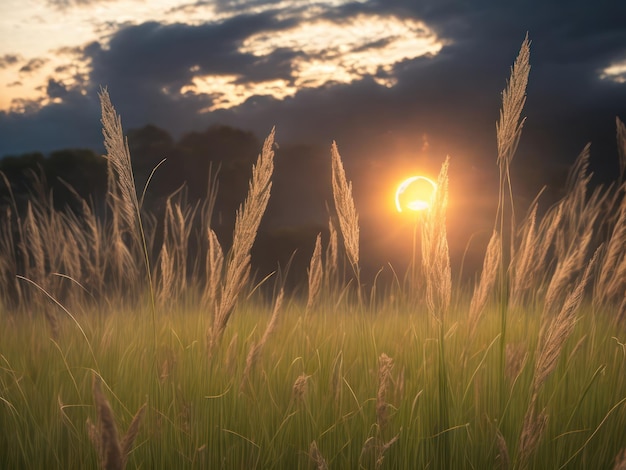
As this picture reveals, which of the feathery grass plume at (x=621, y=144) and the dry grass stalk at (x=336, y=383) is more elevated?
the feathery grass plume at (x=621, y=144)

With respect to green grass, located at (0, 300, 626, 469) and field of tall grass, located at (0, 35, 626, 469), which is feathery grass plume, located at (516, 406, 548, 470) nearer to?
field of tall grass, located at (0, 35, 626, 469)

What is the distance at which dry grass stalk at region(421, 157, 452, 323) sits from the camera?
1.96 meters

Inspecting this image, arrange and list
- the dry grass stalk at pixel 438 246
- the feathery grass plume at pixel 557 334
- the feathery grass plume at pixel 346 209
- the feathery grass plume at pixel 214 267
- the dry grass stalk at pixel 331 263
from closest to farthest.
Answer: the feathery grass plume at pixel 557 334 < the dry grass stalk at pixel 438 246 < the feathery grass plume at pixel 214 267 < the feathery grass plume at pixel 346 209 < the dry grass stalk at pixel 331 263

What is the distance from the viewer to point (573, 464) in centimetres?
230

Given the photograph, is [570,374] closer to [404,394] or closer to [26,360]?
[404,394]

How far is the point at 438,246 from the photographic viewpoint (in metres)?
1.97

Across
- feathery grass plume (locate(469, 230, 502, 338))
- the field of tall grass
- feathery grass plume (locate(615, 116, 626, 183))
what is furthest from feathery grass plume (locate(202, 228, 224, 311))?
feathery grass plume (locate(615, 116, 626, 183))

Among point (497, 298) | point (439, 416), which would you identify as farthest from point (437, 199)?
point (497, 298)

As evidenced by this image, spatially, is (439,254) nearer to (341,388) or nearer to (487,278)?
(487,278)

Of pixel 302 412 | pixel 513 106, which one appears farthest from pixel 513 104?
pixel 302 412

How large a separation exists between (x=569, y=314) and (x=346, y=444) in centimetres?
86

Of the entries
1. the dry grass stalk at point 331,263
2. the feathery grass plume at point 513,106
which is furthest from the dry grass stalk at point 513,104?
the dry grass stalk at point 331,263

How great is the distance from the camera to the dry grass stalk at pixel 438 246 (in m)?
1.96

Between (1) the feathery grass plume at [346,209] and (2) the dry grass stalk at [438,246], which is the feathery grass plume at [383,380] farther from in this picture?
(1) the feathery grass plume at [346,209]
